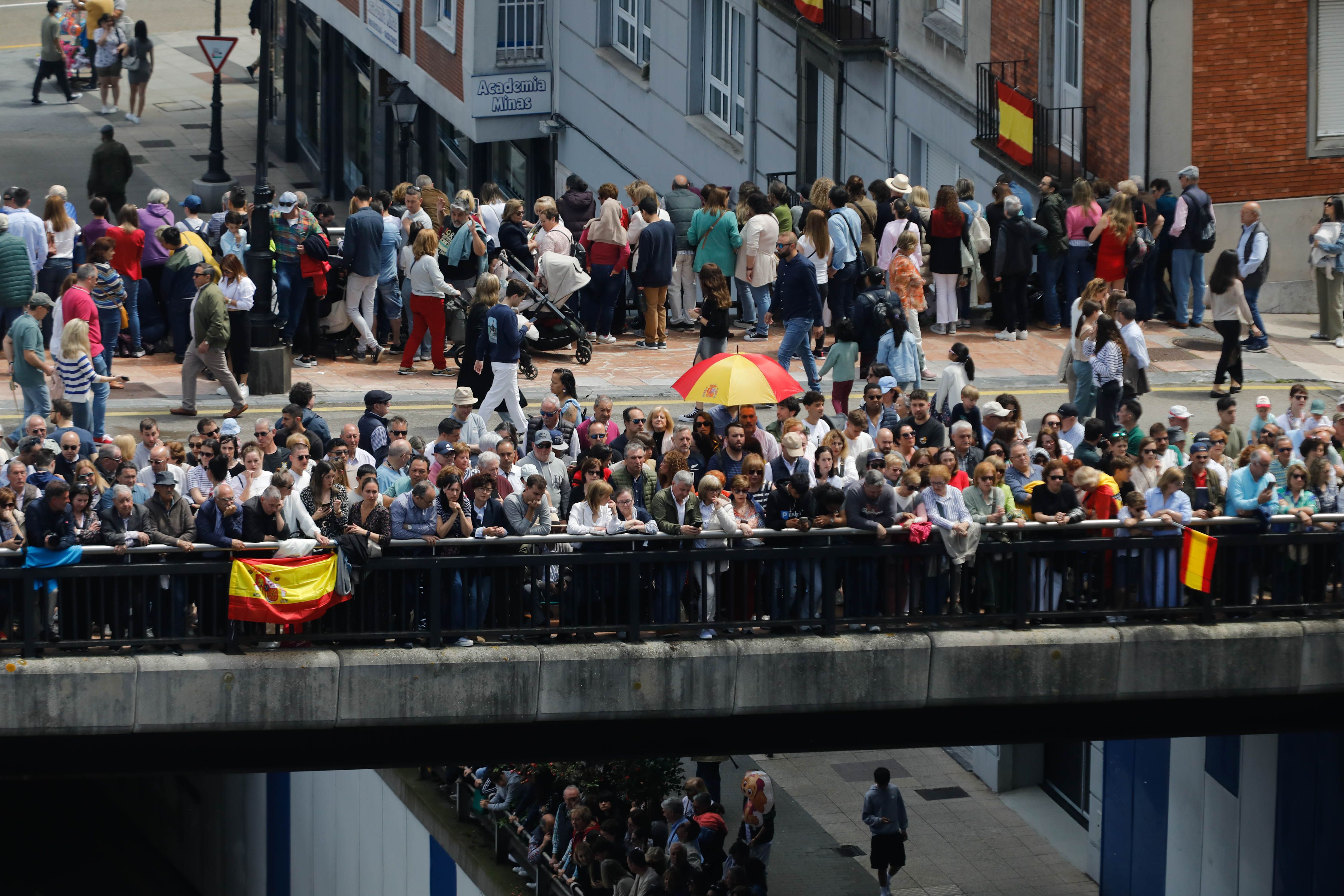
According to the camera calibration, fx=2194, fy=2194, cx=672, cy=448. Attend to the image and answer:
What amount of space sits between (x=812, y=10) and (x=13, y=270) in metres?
14.0

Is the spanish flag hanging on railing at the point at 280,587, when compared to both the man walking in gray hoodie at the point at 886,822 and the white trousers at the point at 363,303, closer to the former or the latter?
the white trousers at the point at 363,303

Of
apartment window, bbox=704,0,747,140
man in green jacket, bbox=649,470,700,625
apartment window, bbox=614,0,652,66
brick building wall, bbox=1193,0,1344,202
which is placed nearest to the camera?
man in green jacket, bbox=649,470,700,625

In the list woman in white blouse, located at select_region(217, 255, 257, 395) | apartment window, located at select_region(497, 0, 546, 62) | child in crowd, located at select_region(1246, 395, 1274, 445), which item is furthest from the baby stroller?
apartment window, located at select_region(497, 0, 546, 62)

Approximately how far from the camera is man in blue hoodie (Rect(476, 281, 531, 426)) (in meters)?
19.5

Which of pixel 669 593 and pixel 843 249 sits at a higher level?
pixel 843 249

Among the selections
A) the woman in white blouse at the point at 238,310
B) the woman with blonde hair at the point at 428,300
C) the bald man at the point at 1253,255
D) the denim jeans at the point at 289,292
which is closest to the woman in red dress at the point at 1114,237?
the bald man at the point at 1253,255

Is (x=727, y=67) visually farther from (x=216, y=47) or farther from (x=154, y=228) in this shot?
(x=154, y=228)

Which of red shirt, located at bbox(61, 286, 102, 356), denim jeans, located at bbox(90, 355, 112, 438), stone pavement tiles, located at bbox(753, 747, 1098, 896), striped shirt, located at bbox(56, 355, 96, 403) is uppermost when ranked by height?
red shirt, located at bbox(61, 286, 102, 356)

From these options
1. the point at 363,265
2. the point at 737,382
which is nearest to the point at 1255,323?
the point at 737,382

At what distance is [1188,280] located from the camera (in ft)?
81.0

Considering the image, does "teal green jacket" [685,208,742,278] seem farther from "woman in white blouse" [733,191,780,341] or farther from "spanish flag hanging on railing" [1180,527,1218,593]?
"spanish flag hanging on railing" [1180,527,1218,593]

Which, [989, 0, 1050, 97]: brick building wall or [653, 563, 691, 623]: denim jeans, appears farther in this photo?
[989, 0, 1050, 97]: brick building wall

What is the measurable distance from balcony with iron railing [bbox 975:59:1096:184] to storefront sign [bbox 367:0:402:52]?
14.0 m

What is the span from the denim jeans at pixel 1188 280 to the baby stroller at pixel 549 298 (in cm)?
666
